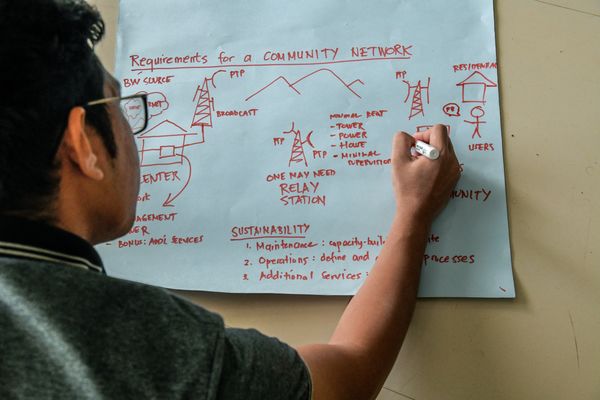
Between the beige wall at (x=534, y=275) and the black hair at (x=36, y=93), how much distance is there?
40 centimetres

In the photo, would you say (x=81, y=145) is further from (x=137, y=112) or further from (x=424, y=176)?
(x=424, y=176)

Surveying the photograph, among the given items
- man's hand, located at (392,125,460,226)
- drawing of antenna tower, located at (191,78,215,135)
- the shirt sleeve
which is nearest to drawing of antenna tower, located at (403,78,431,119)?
man's hand, located at (392,125,460,226)

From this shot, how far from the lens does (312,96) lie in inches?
34.7

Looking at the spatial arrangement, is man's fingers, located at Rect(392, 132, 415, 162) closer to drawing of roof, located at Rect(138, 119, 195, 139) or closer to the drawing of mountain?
the drawing of mountain

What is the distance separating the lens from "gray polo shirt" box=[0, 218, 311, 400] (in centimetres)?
48

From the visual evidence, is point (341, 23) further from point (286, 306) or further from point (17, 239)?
point (17, 239)

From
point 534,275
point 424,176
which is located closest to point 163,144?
point 424,176

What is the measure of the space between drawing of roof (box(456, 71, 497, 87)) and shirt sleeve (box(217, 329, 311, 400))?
545 millimetres

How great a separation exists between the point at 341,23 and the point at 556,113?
400 mm

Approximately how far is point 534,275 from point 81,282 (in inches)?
26.3

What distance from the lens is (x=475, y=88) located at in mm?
850

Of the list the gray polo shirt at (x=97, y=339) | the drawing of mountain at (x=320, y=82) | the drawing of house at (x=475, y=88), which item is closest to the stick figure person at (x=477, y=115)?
the drawing of house at (x=475, y=88)

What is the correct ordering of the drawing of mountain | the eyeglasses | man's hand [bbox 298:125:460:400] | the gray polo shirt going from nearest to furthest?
1. the gray polo shirt
2. man's hand [bbox 298:125:460:400]
3. the eyeglasses
4. the drawing of mountain

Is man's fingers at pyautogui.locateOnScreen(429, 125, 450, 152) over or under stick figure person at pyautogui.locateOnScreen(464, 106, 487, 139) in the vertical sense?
under
